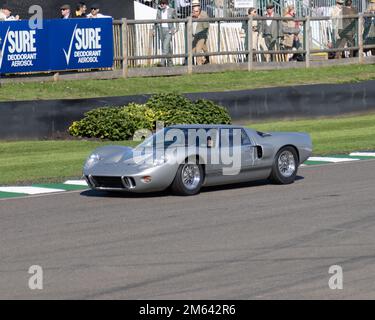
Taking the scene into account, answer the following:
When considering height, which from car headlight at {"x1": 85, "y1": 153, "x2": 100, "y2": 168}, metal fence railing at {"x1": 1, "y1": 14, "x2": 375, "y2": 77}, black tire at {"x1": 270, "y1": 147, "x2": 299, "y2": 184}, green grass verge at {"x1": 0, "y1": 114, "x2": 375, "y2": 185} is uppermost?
metal fence railing at {"x1": 1, "y1": 14, "x2": 375, "y2": 77}

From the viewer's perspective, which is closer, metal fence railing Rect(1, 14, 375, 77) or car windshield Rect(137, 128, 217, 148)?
car windshield Rect(137, 128, 217, 148)

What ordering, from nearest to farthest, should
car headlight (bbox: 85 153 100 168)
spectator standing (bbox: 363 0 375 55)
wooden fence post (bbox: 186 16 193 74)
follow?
car headlight (bbox: 85 153 100 168), wooden fence post (bbox: 186 16 193 74), spectator standing (bbox: 363 0 375 55)

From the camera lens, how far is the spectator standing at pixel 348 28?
3228 centimetres

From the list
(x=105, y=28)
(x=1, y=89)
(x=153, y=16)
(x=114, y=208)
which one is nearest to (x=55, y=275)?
(x=114, y=208)

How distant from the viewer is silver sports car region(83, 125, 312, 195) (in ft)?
48.2

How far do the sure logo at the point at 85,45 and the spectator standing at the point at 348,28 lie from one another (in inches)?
358

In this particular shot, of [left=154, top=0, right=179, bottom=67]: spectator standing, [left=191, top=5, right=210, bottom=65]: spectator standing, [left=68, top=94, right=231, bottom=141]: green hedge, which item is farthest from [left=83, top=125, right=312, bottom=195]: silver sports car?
[left=191, top=5, right=210, bottom=65]: spectator standing

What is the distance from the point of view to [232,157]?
1541 cm

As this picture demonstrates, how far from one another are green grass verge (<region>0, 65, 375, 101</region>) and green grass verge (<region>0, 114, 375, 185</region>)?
3.04 metres

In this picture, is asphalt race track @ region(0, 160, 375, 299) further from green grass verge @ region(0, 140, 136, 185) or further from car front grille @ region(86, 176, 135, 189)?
green grass verge @ region(0, 140, 136, 185)

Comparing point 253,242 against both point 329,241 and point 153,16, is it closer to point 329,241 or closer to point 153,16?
point 329,241

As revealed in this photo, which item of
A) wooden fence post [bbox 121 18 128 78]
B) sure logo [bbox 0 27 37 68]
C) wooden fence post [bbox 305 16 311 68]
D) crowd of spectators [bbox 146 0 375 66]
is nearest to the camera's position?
sure logo [bbox 0 27 37 68]

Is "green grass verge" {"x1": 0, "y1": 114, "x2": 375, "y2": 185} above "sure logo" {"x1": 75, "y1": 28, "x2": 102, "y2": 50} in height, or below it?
below

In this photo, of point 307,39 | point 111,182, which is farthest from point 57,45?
point 111,182
